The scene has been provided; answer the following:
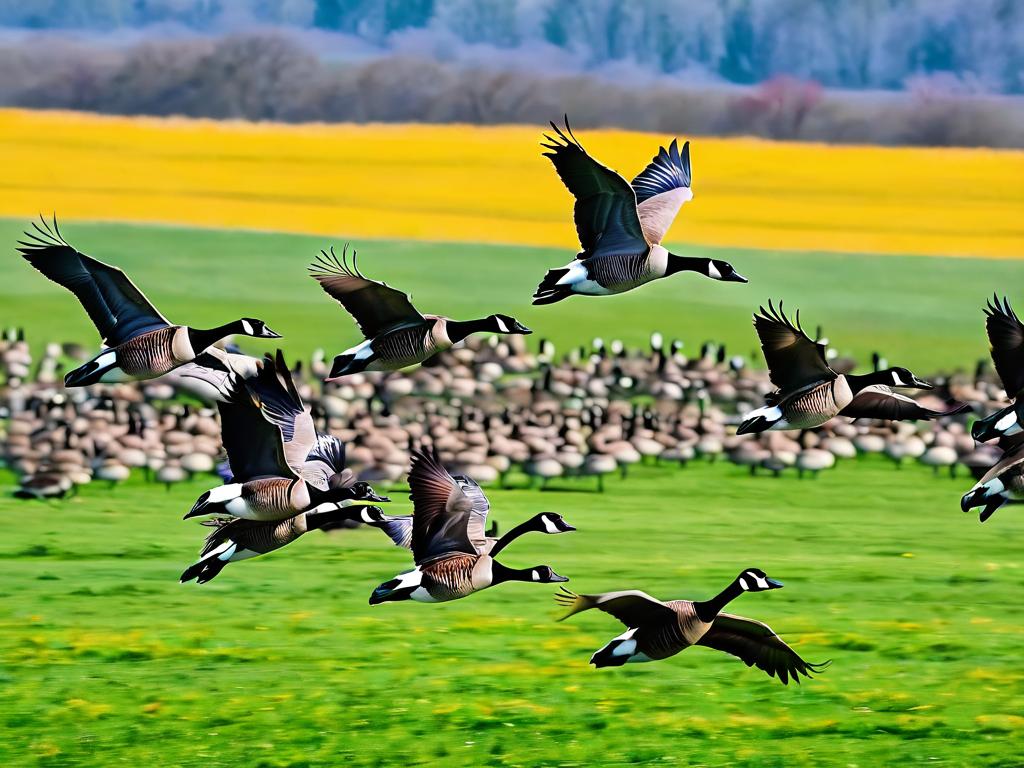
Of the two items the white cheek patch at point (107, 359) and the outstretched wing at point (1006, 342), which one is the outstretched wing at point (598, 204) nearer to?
the outstretched wing at point (1006, 342)

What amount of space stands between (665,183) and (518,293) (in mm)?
38048

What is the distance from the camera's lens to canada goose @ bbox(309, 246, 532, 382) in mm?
10305

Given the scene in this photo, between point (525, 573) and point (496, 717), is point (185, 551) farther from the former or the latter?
point (525, 573)

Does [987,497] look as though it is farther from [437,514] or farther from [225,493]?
[225,493]

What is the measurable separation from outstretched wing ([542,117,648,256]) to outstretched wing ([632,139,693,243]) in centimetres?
154

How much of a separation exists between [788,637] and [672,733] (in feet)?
12.0

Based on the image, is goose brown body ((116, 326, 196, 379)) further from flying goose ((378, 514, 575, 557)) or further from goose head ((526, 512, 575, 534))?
goose head ((526, 512, 575, 534))

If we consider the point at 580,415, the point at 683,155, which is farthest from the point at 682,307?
the point at 683,155

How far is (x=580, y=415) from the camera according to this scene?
98.4ft

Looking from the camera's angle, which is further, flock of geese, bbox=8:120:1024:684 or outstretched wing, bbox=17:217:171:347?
outstretched wing, bbox=17:217:171:347

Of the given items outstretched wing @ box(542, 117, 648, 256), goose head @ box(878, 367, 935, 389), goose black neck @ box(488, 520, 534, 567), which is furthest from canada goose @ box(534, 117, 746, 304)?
goose black neck @ box(488, 520, 534, 567)

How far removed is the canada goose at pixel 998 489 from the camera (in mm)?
9578

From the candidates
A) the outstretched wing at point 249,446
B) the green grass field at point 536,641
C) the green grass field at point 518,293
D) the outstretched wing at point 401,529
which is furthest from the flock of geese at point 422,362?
the green grass field at point 518,293

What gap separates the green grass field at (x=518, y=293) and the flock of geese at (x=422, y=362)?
30679 mm
